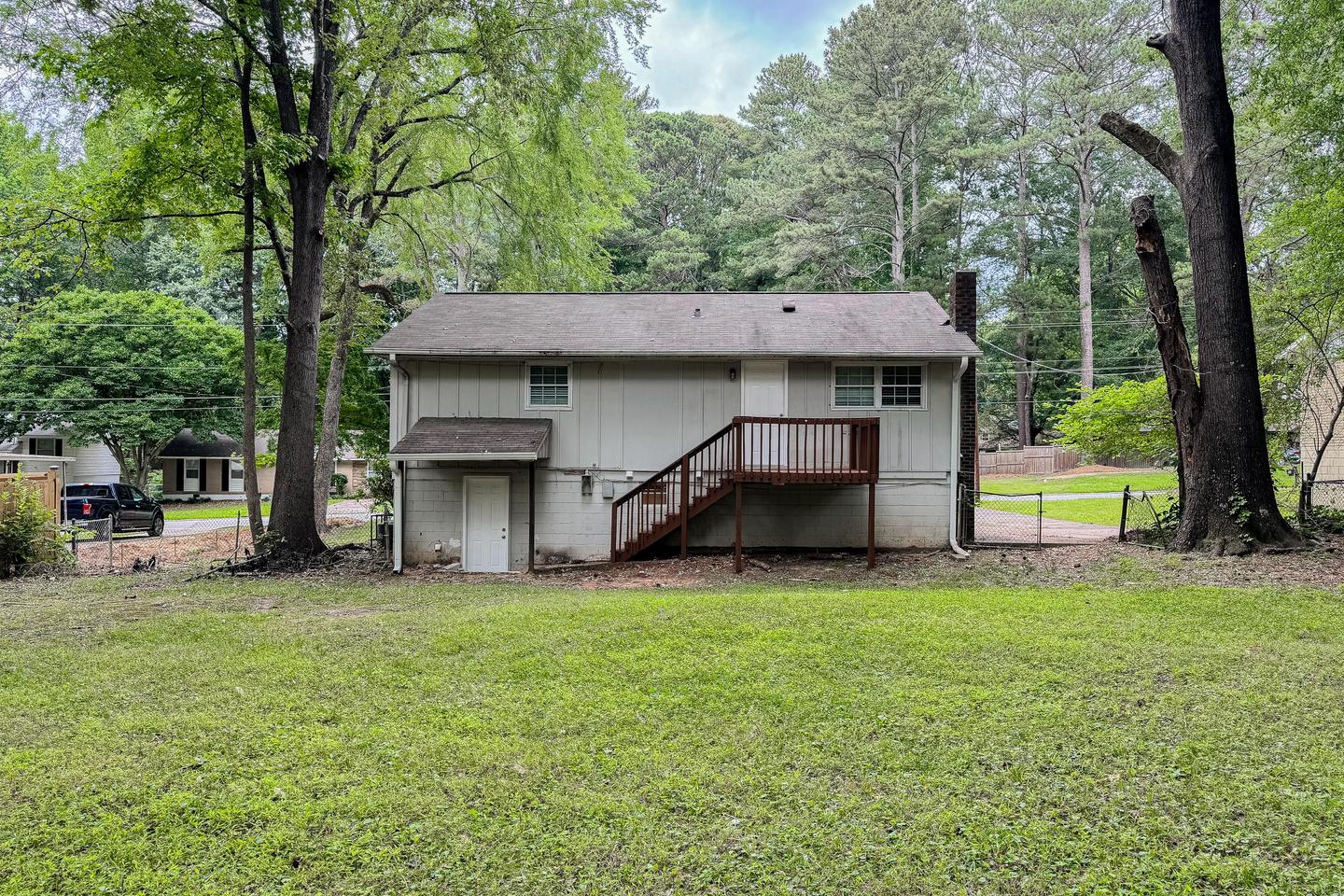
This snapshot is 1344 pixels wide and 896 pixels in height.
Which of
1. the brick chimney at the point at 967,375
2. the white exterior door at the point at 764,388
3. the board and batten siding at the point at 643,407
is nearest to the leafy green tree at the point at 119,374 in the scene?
the board and batten siding at the point at 643,407

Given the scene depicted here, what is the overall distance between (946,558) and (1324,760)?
822cm

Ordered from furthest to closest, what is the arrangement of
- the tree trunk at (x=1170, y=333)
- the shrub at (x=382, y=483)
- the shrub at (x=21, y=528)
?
the shrub at (x=382, y=483) → the shrub at (x=21, y=528) → the tree trunk at (x=1170, y=333)

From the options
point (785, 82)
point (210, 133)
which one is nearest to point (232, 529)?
point (210, 133)

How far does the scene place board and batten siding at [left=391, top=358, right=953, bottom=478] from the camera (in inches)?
513

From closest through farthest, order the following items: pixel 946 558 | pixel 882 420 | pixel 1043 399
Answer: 1. pixel 946 558
2. pixel 882 420
3. pixel 1043 399

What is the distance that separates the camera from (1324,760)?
4074mm

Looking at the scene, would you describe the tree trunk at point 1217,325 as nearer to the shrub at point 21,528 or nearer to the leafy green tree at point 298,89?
the leafy green tree at point 298,89

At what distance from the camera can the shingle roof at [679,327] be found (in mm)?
12633

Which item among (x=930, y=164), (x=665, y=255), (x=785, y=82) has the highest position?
(x=785, y=82)

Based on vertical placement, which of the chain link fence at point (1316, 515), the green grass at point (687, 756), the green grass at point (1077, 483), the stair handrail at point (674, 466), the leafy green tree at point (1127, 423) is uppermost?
the leafy green tree at point (1127, 423)

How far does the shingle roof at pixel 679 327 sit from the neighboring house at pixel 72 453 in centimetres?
2279

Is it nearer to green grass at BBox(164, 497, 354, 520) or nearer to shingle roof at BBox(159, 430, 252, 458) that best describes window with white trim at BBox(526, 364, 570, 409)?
green grass at BBox(164, 497, 354, 520)

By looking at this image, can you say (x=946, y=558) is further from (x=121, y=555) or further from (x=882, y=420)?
(x=121, y=555)

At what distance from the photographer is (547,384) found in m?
13.2
